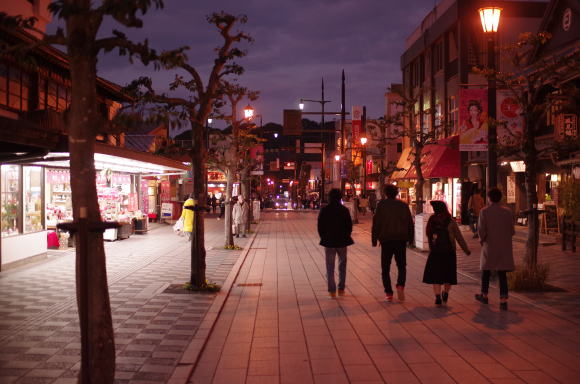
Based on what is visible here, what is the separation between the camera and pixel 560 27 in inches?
862

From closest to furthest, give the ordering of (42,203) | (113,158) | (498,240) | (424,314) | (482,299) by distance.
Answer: (424,314), (498,240), (482,299), (42,203), (113,158)

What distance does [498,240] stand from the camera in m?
9.53

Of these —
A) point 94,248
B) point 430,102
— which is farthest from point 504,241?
point 430,102

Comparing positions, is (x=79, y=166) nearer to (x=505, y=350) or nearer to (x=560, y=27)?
(x=505, y=350)

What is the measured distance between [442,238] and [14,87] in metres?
12.3

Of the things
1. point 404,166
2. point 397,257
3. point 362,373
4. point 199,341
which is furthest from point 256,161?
point 362,373

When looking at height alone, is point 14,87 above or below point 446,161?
above

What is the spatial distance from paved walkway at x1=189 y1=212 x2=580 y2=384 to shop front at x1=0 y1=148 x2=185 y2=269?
241 inches

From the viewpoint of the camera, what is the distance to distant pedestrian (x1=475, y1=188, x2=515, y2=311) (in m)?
9.45

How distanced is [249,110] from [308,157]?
286 ft

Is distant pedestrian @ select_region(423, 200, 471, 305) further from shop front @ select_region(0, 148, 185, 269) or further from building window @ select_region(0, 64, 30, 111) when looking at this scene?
building window @ select_region(0, 64, 30, 111)

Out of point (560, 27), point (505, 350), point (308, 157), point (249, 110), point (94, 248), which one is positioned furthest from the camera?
point (308, 157)

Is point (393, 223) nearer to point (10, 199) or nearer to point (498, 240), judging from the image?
point (498, 240)

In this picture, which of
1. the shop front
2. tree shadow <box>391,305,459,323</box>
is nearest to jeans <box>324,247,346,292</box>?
tree shadow <box>391,305,459,323</box>
